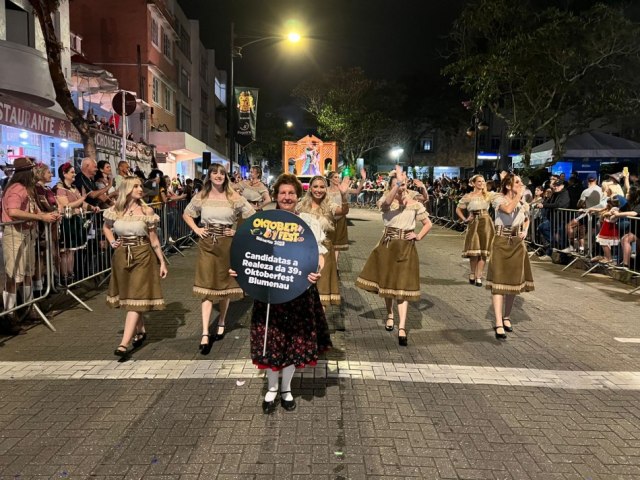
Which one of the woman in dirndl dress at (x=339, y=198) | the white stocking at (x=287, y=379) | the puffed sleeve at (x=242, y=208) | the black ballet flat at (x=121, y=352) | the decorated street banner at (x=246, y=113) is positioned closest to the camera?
the white stocking at (x=287, y=379)

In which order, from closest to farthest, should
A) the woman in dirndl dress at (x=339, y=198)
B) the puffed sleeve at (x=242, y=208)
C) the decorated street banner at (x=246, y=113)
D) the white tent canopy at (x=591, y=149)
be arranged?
the puffed sleeve at (x=242, y=208) → the woman in dirndl dress at (x=339, y=198) → the white tent canopy at (x=591, y=149) → the decorated street banner at (x=246, y=113)

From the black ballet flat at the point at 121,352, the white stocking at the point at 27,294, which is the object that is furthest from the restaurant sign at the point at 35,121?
the black ballet flat at the point at 121,352

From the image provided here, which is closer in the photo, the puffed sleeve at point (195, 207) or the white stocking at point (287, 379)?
the white stocking at point (287, 379)

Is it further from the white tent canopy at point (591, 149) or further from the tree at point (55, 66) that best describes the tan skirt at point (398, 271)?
the white tent canopy at point (591, 149)

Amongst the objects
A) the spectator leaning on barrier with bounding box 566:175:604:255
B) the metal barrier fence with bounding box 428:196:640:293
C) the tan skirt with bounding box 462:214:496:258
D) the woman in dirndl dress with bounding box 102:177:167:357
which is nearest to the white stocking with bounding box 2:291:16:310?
the woman in dirndl dress with bounding box 102:177:167:357

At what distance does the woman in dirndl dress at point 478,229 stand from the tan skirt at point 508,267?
3.19m

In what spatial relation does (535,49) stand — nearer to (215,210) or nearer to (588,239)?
(588,239)

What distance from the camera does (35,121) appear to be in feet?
43.8

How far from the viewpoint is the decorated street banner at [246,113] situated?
1065 inches

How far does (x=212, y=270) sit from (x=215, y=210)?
0.64m

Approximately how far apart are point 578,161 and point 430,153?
1354 inches

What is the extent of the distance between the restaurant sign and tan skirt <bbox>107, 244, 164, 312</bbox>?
8.52 metres

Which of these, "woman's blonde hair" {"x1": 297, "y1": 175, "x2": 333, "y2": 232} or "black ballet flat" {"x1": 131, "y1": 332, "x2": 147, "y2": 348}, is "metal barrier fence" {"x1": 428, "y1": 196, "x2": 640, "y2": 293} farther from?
"black ballet flat" {"x1": 131, "y1": 332, "x2": 147, "y2": 348}

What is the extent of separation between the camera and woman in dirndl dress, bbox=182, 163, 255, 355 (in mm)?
5672
